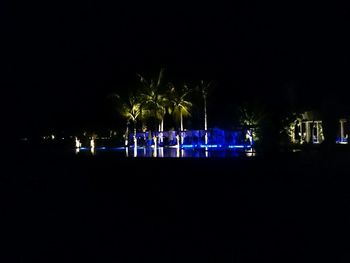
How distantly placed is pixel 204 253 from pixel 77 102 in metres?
51.2

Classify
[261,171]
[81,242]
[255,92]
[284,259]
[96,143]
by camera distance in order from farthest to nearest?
[255,92]
[96,143]
[261,171]
[81,242]
[284,259]

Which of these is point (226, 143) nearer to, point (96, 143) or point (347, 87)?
point (347, 87)

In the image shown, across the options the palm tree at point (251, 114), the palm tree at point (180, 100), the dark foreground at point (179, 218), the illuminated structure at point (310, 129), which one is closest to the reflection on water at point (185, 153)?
the illuminated structure at point (310, 129)

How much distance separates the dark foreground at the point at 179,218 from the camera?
17.9 ft

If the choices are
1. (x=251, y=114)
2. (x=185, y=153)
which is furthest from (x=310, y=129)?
(x=185, y=153)

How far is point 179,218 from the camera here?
7102 mm

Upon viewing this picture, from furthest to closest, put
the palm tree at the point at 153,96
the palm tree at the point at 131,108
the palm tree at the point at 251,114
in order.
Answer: the palm tree at the point at 131,108 → the palm tree at the point at 153,96 → the palm tree at the point at 251,114

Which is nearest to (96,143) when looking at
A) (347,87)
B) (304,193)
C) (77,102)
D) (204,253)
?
(77,102)

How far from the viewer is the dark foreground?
545 centimetres

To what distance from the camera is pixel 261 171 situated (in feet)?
Answer: 40.6

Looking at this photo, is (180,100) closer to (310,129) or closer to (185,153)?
(310,129)

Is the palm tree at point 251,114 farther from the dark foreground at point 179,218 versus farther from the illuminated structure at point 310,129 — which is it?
the dark foreground at point 179,218

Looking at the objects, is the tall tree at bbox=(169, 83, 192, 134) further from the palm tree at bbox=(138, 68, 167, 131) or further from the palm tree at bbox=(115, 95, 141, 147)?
the palm tree at bbox=(115, 95, 141, 147)

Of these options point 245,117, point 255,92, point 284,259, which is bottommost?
point 284,259
